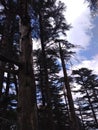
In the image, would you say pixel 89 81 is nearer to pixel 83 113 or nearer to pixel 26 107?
pixel 83 113

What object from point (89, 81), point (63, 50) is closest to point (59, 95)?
point (89, 81)

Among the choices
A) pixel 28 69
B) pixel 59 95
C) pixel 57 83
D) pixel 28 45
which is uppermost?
pixel 57 83

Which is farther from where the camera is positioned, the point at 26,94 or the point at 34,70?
the point at 34,70

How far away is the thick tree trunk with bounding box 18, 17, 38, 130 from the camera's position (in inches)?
120

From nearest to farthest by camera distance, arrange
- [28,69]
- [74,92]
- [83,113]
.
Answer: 1. [28,69]
2. [74,92]
3. [83,113]

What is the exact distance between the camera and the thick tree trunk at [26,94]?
3057 mm

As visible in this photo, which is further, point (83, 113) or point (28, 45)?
point (83, 113)

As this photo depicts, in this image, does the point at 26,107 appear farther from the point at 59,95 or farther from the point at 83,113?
the point at 83,113

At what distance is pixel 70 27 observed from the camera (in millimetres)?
16219

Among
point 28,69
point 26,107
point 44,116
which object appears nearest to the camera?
point 26,107

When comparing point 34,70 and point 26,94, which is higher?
point 34,70

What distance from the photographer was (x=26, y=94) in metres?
3.32

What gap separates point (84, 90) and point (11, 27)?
20829mm

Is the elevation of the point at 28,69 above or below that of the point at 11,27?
below
